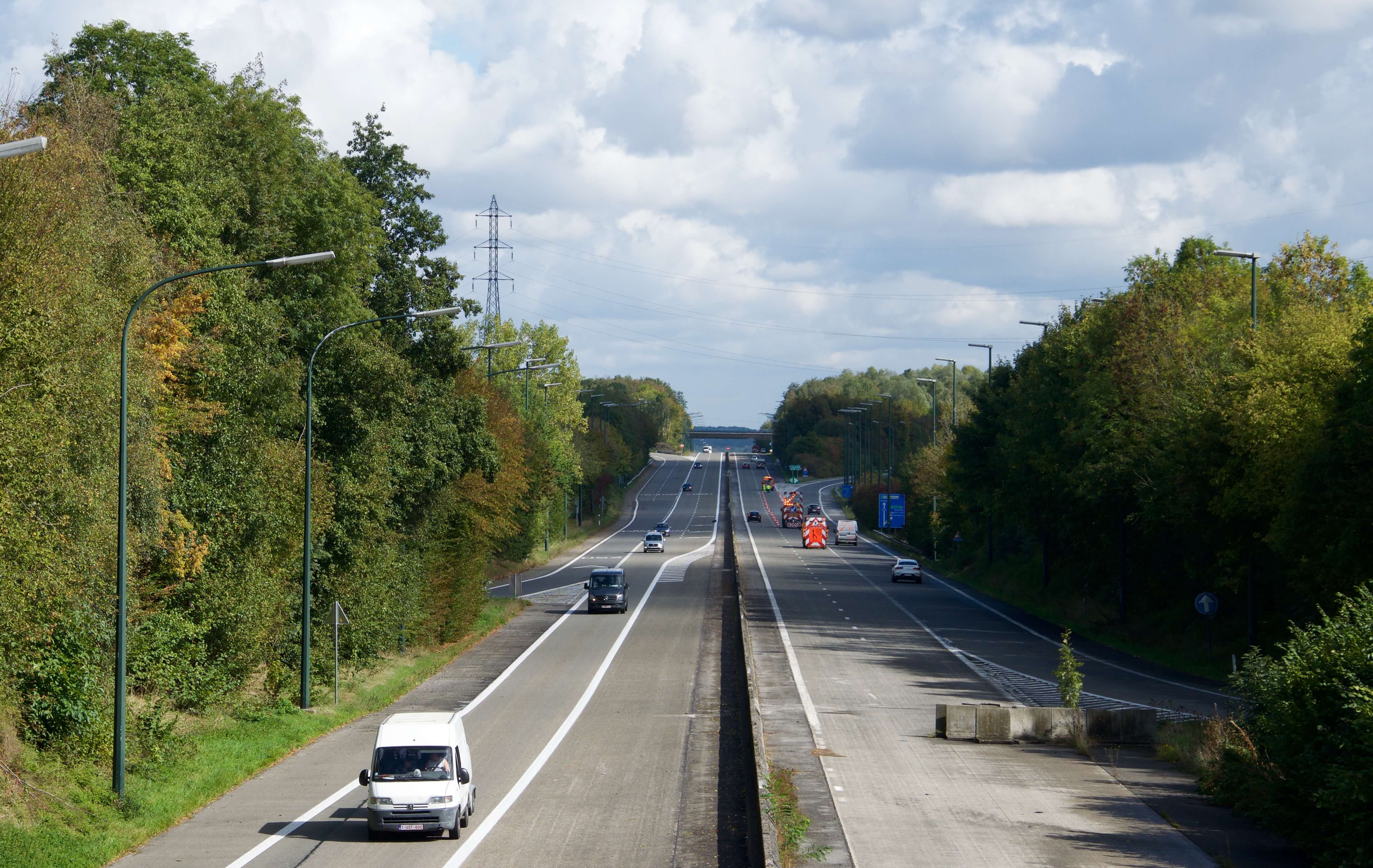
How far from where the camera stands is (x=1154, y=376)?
4734 cm

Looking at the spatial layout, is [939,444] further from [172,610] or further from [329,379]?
[172,610]

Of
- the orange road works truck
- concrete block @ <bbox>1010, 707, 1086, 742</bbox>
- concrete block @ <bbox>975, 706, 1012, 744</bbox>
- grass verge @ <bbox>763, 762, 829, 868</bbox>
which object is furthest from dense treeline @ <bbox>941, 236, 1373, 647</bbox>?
the orange road works truck

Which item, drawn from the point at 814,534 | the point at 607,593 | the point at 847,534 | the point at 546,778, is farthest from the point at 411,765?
the point at 847,534

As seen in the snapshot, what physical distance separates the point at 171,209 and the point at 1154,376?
34.6 m

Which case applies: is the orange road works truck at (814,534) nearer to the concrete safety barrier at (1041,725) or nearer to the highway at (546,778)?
the highway at (546,778)

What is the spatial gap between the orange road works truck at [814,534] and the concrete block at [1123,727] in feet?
240

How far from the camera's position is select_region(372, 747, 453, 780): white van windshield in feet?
60.1

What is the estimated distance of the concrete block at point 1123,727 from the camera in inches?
1060

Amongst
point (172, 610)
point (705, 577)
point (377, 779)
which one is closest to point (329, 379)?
point (172, 610)

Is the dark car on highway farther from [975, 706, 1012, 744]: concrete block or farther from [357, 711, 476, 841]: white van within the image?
[357, 711, 476, 841]: white van

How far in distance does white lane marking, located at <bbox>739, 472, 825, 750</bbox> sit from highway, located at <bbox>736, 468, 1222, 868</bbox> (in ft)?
0.28

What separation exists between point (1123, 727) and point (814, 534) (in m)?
73.9

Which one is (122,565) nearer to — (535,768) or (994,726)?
(535,768)

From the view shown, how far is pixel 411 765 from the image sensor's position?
1842 centimetres
